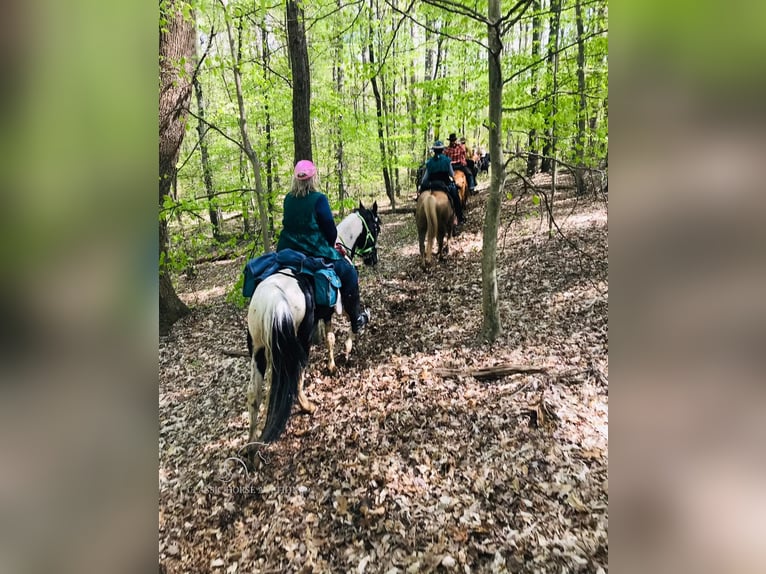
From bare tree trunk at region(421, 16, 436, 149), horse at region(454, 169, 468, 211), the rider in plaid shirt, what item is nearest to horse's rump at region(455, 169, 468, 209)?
horse at region(454, 169, 468, 211)

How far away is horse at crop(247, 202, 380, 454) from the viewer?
3.57 m

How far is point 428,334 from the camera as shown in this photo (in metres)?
5.57

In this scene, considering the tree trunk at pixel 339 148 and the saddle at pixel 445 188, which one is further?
the saddle at pixel 445 188

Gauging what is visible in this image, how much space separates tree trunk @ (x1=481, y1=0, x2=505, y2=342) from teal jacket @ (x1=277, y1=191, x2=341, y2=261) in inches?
74.2

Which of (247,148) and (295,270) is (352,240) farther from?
(295,270)

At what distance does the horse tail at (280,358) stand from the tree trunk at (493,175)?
89.0 inches

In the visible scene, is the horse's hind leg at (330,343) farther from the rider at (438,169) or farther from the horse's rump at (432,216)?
the rider at (438,169)

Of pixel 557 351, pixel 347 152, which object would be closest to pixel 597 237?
pixel 557 351

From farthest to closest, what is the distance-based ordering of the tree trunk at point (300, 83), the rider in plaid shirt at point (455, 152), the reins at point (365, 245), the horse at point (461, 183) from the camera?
1. the rider in plaid shirt at point (455, 152)
2. the horse at point (461, 183)
3. the reins at point (365, 245)
4. the tree trunk at point (300, 83)

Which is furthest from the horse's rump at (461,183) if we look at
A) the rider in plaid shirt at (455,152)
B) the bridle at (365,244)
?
the bridle at (365,244)

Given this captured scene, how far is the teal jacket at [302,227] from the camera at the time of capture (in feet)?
14.0

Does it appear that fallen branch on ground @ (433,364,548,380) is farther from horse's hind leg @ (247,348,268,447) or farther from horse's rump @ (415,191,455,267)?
horse's rump @ (415,191,455,267)
